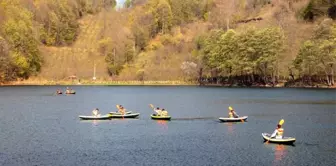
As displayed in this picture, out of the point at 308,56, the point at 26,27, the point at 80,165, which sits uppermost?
the point at 26,27

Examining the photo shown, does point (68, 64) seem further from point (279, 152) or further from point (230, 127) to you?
point (279, 152)

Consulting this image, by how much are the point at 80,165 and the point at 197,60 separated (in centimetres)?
13346

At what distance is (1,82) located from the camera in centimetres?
16175

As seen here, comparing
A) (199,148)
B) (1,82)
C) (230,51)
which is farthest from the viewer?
(1,82)

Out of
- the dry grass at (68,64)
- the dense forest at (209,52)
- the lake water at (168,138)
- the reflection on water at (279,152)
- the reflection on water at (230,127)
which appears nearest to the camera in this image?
the lake water at (168,138)

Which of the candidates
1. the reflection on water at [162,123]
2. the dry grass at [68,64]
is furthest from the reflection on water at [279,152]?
the dry grass at [68,64]

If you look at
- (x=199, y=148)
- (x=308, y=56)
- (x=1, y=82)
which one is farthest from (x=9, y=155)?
(x=1, y=82)

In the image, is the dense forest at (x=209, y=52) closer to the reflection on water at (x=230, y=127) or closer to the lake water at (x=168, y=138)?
the lake water at (x=168, y=138)

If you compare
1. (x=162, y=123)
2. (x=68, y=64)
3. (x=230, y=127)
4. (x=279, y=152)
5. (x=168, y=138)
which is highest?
(x=68, y=64)

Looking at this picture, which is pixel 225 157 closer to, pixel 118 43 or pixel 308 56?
pixel 308 56

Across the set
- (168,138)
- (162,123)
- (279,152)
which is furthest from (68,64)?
(279,152)

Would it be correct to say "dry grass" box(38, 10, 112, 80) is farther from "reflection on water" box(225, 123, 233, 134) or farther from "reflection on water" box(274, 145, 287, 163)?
"reflection on water" box(274, 145, 287, 163)

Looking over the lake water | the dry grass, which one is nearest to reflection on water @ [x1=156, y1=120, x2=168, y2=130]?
the lake water

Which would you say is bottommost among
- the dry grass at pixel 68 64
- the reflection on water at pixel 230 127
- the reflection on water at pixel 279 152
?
the reflection on water at pixel 279 152
